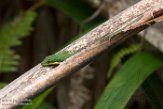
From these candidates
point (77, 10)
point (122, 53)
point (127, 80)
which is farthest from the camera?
point (77, 10)

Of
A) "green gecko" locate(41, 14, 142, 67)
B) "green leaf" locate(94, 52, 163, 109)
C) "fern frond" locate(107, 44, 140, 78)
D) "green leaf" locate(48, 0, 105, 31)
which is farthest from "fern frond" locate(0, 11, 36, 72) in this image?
"green gecko" locate(41, 14, 142, 67)

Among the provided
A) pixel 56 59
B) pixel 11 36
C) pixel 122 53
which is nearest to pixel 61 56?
pixel 56 59

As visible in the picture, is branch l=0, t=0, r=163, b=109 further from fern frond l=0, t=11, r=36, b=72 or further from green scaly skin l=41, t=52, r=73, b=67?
fern frond l=0, t=11, r=36, b=72

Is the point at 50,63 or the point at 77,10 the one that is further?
the point at 77,10

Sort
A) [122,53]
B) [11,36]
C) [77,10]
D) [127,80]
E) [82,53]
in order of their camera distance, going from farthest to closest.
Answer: [11,36]
[77,10]
[122,53]
[127,80]
[82,53]

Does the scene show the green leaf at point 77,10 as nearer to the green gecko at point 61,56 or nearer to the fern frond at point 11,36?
the fern frond at point 11,36

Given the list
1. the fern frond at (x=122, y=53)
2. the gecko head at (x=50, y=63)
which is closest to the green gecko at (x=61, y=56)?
the gecko head at (x=50, y=63)

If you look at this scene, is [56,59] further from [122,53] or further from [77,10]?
[77,10]
